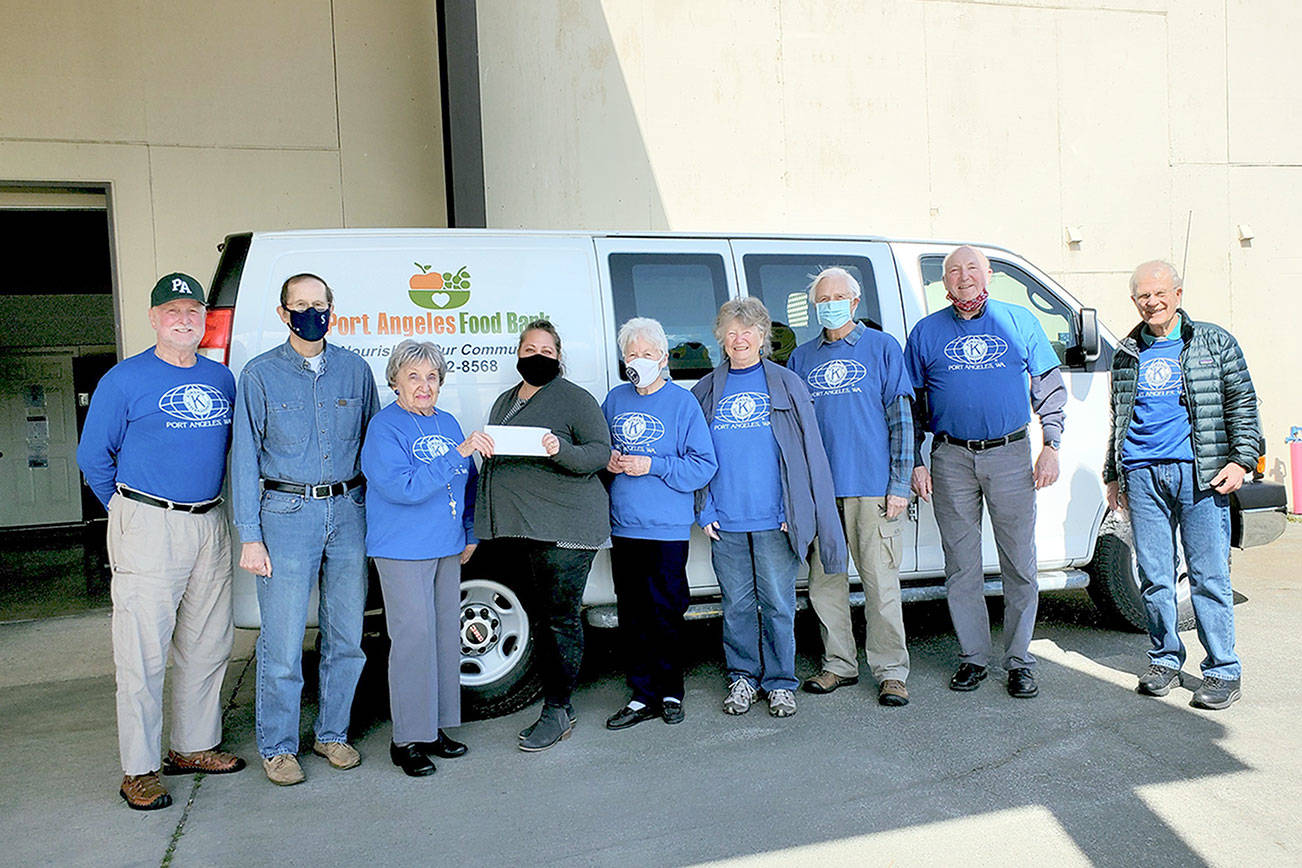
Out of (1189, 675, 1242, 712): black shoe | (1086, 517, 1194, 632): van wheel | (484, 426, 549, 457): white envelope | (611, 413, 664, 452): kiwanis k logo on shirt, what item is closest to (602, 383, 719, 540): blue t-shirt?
(611, 413, 664, 452): kiwanis k logo on shirt

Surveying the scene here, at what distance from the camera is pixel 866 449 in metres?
4.79

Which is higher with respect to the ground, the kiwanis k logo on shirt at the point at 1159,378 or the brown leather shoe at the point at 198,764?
the kiwanis k logo on shirt at the point at 1159,378

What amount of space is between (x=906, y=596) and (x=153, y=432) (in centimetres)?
365

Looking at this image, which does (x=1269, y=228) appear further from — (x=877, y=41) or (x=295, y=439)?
(x=295, y=439)

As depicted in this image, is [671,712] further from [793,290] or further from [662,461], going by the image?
[793,290]

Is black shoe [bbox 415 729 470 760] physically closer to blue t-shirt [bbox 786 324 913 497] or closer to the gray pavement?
the gray pavement

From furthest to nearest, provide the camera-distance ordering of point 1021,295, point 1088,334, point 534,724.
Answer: point 1021,295, point 1088,334, point 534,724

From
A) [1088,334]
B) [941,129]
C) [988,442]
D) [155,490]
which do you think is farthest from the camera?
[941,129]

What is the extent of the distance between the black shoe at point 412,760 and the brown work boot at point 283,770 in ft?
1.26

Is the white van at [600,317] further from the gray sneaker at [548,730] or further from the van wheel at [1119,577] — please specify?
the gray sneaker at [548,730]

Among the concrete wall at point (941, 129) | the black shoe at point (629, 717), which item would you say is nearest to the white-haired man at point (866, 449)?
the black shoe at point (629, 717)

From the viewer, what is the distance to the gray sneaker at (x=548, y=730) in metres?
4.39

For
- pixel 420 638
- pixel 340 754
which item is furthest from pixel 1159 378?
pixel 340 754

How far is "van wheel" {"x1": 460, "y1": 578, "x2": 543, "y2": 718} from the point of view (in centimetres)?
473
